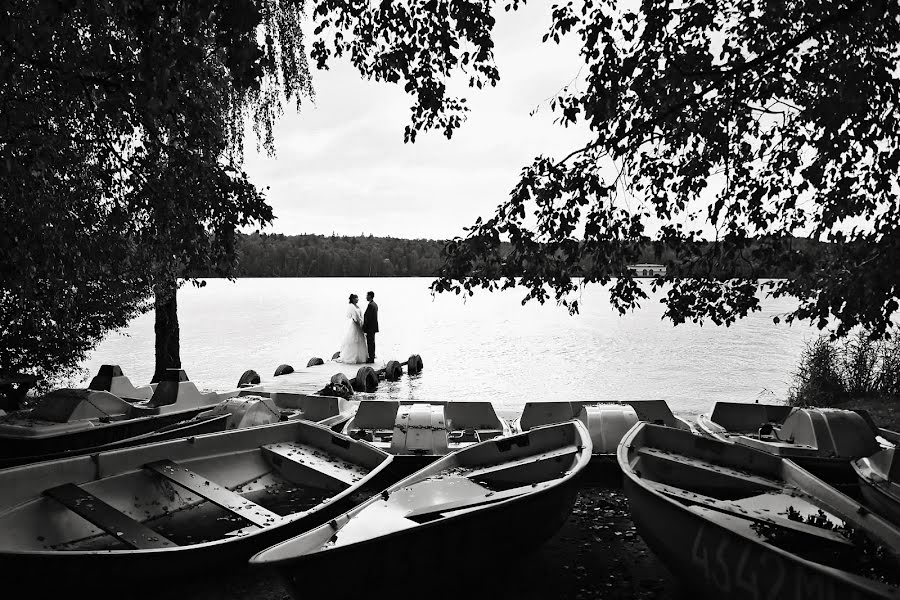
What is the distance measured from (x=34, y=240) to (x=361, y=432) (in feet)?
14.7

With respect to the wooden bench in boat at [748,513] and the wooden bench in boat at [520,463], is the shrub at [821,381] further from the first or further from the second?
the wooden bench in boat at [520,463]

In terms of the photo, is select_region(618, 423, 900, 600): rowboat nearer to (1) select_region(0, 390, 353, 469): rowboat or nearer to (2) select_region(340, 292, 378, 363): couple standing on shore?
(1) select_region(0, 390, 353, 469): rowboat

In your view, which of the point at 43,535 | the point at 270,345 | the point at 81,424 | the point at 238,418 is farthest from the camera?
the point at 270,345

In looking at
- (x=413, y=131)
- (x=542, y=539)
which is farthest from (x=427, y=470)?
(x=413, y=131)

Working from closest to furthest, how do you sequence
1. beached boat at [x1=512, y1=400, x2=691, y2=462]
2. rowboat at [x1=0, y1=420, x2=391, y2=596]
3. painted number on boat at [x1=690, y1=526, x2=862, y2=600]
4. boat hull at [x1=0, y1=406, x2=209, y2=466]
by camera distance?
1. painted number on boat at [x1=690, y1=526, x2=862, y2=600]
2. rowboat at [x1=0, y1=420, x2=391, y2=596]
3. boat hull at [x1=0, y1=406, x2=209, y2=466]
4. beached boat at [x1=512, y1=400, x2=691, y2=462]

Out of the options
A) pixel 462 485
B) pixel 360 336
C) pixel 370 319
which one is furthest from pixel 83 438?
pixel 360 336

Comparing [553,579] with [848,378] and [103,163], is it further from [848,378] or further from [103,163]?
[848,378]

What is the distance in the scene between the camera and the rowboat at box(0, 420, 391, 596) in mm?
4066

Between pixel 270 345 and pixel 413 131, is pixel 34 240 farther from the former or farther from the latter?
pixel 270 345

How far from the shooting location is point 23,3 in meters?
5.12

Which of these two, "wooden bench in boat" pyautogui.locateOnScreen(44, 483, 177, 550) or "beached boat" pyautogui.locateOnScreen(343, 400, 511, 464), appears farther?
"beached boat" pyautogui.locateOnScreen(343, 400, 511, 464)

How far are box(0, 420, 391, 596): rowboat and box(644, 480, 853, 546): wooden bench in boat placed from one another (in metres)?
2.77

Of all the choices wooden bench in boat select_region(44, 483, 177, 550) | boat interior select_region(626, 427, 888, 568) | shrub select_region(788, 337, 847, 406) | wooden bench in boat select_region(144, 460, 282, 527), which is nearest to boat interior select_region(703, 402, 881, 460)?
boat interior select_region(626, 427, 888, 568)

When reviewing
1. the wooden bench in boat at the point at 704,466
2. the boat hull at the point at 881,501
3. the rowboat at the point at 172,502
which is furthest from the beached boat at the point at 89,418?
the boat hull at the point at 881,501
